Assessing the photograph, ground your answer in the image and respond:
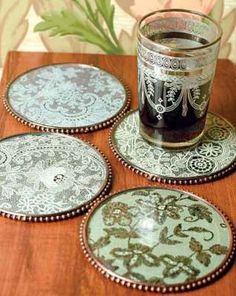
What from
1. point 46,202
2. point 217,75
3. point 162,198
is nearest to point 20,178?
point 46,202

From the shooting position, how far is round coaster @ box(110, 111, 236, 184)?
79cm

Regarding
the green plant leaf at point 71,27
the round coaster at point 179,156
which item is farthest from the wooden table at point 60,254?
the green plant leaf at point 71,27

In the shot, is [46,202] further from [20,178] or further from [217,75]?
[217,75]

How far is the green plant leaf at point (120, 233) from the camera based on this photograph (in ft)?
2.28

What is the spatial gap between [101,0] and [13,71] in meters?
0.18

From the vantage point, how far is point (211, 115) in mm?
907

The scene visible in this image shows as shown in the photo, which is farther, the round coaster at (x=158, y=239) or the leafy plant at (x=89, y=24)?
the leafy plant at (x=89, y=24)

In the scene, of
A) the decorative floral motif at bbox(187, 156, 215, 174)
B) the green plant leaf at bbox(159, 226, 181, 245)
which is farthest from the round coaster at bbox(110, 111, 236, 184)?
the green plant leaf at bbox(159, 226, 181, 245)

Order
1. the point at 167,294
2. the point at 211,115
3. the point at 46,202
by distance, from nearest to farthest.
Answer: the point at 167,294 → the point at 46,202 → the point at 211,115

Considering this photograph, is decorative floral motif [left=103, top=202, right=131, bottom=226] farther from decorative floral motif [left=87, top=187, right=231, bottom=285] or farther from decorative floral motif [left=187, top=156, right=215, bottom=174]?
decorative floral motif [left=187, top=156, right=215, bottom=174]

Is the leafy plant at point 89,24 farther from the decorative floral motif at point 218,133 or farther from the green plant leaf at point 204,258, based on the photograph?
the green plant leaf at point 204,258

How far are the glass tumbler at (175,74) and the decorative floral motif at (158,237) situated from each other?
0.32 feet

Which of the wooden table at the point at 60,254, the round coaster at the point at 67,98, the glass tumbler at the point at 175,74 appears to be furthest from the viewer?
the round coaster at the point at 67,98

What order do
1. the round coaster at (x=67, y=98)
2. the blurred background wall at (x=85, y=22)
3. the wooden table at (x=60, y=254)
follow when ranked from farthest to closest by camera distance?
the blurred background wall at (x=85, y=22)
the round coaster at (x=67, y=98)
the wooden table at (x=60, y=254)
